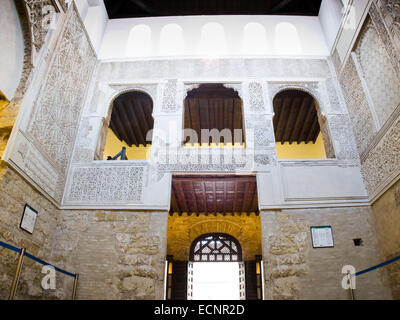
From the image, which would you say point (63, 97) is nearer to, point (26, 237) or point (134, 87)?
point (134, 87)

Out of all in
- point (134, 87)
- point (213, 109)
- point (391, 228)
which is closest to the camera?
point (391, 228)

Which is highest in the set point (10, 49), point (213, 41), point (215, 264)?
point (213, 41)

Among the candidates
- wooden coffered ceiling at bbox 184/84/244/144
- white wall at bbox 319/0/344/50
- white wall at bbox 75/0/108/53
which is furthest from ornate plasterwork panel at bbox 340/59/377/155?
white wall at bbox 75/0/108/53

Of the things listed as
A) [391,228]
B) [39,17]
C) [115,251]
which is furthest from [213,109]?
[391,228]

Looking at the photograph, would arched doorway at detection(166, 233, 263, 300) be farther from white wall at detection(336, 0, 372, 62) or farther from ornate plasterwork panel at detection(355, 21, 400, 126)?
white wall at detection(336, 0, 372, 62)

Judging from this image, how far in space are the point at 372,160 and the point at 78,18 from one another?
24.6 ft

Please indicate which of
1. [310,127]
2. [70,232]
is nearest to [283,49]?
[310,127]

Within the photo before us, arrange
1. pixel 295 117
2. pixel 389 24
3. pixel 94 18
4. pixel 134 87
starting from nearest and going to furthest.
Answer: pixel 389 24 < pixel 134 87 < pixel 94 18 < pixel 295 117

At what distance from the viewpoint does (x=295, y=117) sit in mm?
10352

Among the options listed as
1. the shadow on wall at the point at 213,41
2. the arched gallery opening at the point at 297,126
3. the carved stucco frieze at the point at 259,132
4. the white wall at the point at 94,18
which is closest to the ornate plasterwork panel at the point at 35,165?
the white wall at the point at 94,18

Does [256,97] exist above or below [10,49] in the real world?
above

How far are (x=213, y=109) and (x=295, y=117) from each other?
2796 millimetres

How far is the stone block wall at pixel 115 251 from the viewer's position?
5809 millimetres
